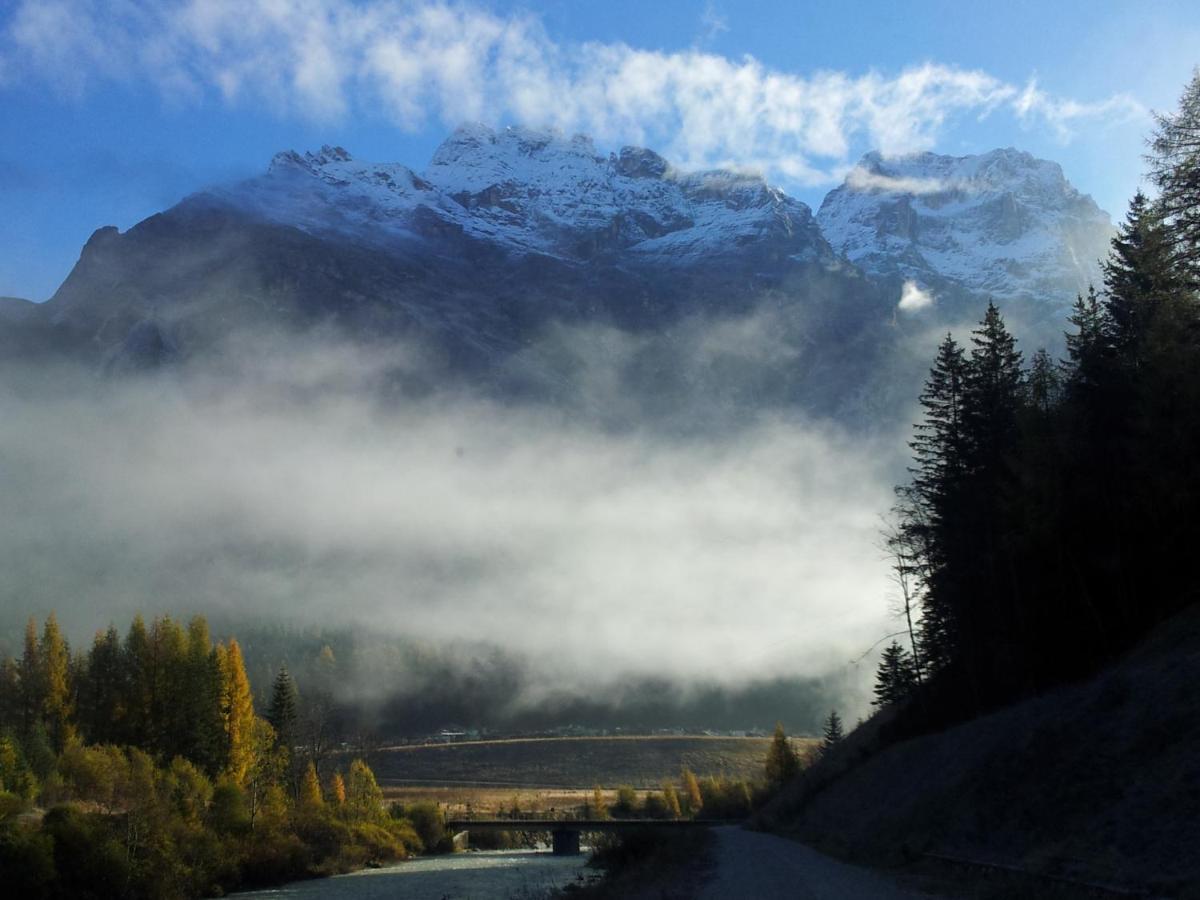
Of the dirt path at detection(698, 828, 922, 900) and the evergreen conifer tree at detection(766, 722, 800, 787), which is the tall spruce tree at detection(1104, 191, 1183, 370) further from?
the evergreen conifer tree at detection(766, 722, 800, 787)

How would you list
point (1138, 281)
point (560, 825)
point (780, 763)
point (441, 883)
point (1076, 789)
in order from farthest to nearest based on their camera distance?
point (780, 763) < point (560, 825) < point (441, 883) < point (1138, 281) < point (1076, 789)

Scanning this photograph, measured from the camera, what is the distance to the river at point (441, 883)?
2347 inches

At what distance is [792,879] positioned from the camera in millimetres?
30609

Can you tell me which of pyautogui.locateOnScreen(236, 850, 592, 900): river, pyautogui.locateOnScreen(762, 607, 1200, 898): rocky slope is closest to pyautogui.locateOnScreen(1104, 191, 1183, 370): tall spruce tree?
pyautogui.locateOnScreen(762, 607, 1200, 898): rocky slope

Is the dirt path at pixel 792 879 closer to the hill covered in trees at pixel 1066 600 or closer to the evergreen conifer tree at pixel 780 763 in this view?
the hill covered in trees at pixel 1066 600

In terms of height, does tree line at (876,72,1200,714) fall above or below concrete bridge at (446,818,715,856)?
above

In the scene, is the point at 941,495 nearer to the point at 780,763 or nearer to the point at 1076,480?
the point at 1076,480

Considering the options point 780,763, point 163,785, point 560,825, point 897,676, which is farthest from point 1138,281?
point 780,763

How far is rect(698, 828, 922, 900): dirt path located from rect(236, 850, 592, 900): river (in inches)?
528

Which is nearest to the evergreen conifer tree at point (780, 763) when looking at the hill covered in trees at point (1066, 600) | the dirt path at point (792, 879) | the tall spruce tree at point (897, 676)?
the tall spruce tree at point (897, 676)

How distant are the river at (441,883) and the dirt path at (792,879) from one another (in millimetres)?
13408

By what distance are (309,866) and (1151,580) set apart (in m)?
67.3

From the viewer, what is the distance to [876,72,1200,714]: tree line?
33.6 m

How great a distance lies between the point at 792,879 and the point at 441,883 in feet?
149
